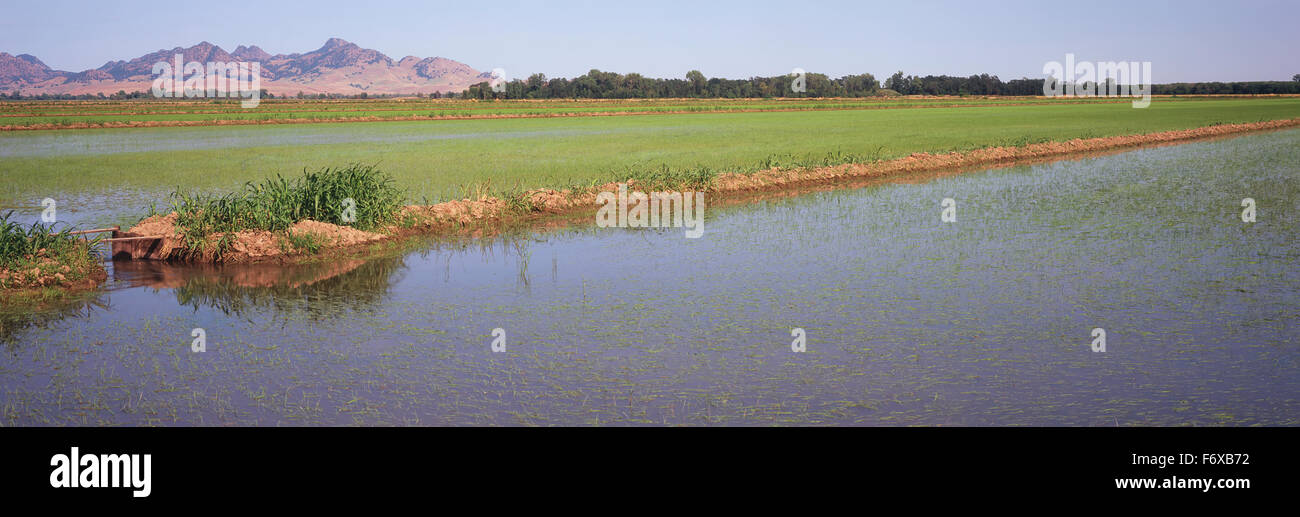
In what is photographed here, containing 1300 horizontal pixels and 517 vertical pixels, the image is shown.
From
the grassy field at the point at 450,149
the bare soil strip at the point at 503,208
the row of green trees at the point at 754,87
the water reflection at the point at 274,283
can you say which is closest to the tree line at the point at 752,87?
the row of green trees at the point at 754,87

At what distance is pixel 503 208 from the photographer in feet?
47.5

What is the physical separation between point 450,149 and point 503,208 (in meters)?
14.0

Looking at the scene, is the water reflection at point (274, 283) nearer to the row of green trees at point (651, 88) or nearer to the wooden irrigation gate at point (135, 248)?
the wooden irrigation gate at point (135, 248)

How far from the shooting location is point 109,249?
38.3 ft

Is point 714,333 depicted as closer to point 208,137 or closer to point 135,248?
point 135,248

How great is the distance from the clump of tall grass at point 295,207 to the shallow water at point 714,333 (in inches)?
31.2

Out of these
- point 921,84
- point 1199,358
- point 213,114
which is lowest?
point 1199,358

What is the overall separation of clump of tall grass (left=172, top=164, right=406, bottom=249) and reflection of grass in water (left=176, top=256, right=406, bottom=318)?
3.69ft

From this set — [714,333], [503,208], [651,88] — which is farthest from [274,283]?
[651,88]

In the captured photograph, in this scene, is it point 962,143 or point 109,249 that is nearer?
point 109,249

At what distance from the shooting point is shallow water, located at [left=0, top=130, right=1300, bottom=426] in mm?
5676
